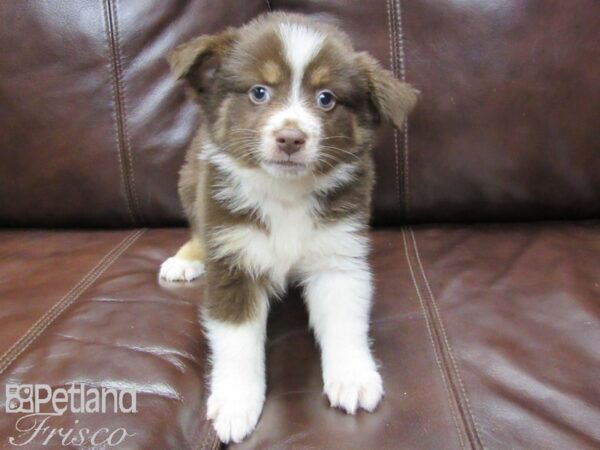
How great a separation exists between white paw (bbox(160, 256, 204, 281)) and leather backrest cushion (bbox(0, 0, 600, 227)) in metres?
0.48

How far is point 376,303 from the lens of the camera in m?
1.83

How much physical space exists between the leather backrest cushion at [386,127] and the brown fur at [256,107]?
0.53m

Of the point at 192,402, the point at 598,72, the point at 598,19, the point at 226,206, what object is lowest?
the point at 192,402

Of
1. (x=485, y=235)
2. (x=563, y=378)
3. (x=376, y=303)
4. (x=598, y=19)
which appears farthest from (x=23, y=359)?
(x=598, y=19)

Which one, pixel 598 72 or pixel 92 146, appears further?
pixel 92 146

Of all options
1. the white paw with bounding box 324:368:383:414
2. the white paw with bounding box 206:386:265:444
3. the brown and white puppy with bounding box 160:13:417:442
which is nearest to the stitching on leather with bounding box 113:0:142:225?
the brown and white puppy with bounding box 160:13:417:442

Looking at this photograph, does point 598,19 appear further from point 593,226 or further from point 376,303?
point 376,303

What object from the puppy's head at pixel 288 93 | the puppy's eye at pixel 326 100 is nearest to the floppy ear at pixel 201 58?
the puppy's head at pixel 288 93

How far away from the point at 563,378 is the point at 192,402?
3.07 feet

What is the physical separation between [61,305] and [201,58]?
0.88m

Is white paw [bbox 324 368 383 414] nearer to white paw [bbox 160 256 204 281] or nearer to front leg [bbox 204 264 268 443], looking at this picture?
front leg [bbox 204 264 268 443]

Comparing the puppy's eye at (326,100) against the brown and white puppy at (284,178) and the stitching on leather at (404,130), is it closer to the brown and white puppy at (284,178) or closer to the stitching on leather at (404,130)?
the brown and white puppy at (284,178)

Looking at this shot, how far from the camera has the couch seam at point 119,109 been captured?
7.52ft

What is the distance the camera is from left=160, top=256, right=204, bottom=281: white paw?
1.97 meters
